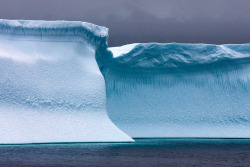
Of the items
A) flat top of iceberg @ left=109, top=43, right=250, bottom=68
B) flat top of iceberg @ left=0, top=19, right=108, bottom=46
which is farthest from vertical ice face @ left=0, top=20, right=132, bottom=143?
flat top of iceberg @ left=109, top=43, right=250, bottom=68

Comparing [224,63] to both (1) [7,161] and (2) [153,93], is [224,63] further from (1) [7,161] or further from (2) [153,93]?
(1) [7,161]

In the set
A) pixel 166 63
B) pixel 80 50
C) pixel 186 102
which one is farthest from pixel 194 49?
pixel 80 50

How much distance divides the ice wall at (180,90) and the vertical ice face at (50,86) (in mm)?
2248

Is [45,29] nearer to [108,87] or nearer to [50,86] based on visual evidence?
[50,86]

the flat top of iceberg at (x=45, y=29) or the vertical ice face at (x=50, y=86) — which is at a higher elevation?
the flat top of iceberg at (x=45, y=29)

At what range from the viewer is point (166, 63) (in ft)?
34.9

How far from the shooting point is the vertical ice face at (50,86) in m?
6.95

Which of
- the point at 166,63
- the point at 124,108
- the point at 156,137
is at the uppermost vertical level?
the point at 166,63

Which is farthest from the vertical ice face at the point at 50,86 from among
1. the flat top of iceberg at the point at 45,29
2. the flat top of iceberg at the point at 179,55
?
the flat top of iceberg at the point at 179,55

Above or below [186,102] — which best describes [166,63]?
above

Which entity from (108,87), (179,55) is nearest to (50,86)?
(108,87)

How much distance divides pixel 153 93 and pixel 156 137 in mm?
1307

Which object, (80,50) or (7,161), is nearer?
(7,161)

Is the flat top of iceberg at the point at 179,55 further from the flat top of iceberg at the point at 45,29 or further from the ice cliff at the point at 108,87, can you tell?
the flat top of iceberg at the point at 45,29
